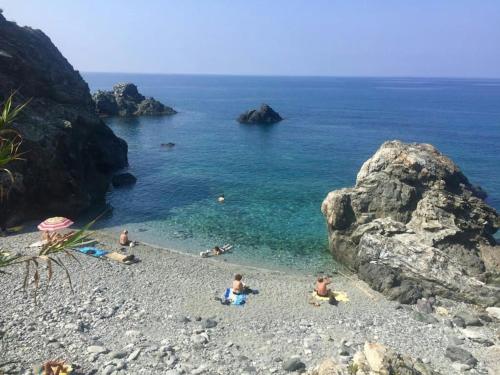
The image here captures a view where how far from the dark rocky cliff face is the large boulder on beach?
21.3 metres

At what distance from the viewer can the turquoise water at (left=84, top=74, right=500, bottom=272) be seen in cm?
3259

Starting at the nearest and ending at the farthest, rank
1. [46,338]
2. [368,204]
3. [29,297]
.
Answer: [46,338] → [29,297] → [368,204]

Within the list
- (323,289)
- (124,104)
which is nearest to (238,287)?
(323,289)

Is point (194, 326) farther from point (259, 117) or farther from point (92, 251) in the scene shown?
point (259, 117)

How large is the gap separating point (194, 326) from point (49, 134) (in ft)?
74.0

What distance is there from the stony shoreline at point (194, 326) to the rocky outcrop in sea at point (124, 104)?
8111 cm

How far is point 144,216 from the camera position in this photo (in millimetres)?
36500

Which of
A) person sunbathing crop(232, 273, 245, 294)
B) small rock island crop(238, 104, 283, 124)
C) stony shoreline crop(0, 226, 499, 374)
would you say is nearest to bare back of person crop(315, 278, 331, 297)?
stony shoreline crop(0, 226, 499, 374)

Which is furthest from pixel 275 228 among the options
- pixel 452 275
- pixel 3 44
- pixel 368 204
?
pixel 3 44

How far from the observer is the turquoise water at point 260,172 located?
32.6 metres

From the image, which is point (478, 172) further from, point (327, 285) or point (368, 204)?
point (327, 285)

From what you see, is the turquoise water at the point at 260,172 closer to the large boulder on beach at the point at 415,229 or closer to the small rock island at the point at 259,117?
the small rock island at the point at 259,117

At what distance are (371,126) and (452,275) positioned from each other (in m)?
72.0

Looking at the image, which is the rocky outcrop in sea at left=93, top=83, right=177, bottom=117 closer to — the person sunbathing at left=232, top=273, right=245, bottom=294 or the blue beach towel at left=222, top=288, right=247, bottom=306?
the person sunbathing at left=232, top=273, right=245, bottom=294
